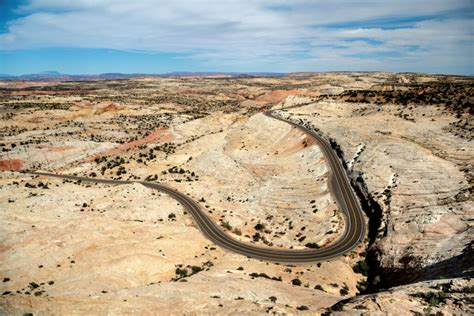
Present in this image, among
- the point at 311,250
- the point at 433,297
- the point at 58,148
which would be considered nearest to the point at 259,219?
the point at 311,250

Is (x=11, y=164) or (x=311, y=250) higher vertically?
(x=11, y=164)

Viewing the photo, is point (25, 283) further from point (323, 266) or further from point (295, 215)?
point (295, 215)

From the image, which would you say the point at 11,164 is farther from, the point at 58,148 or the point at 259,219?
the point at 259,219

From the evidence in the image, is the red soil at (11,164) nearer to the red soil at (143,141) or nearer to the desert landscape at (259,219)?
the desert landscape at (259,219)

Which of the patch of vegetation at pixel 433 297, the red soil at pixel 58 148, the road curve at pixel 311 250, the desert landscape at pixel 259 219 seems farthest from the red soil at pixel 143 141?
the patch of vegetation at pixel 433 297

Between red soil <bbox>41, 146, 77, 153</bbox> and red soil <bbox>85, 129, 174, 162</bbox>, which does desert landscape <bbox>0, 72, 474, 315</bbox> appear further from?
red soil <bbox>85, 129, 174, 162</bbox>
